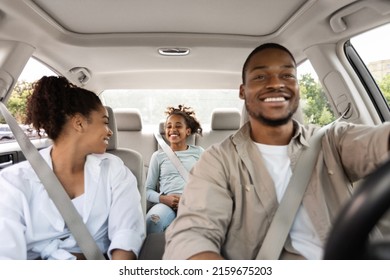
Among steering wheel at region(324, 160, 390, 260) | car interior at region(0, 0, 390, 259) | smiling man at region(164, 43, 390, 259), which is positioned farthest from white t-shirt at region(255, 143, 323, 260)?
steering wheel at region(324, 160, 390, 260)

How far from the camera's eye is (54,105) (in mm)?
994

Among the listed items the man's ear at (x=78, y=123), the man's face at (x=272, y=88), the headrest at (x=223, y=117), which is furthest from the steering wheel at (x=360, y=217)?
the headrest at (x=223, y=117)

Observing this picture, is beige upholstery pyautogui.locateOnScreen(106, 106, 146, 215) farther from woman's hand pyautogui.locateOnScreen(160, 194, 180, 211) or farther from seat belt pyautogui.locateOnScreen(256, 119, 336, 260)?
seat belt pyautogui.locateOnScreen(256, 119, 336, 260)

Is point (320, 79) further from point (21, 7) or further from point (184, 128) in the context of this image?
point (21, 7)

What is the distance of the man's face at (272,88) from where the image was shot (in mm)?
921

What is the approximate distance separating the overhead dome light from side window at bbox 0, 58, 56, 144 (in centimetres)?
48

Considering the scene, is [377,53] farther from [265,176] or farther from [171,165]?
[171,165]

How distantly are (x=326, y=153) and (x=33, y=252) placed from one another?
801mm

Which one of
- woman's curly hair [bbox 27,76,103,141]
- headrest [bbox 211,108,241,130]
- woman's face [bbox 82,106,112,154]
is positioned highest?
headrest [bbox 211,108,241,130]

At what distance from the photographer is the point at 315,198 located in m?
0.83

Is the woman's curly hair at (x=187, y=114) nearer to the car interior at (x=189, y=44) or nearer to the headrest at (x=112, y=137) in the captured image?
the car interior at (x=189, y=44)

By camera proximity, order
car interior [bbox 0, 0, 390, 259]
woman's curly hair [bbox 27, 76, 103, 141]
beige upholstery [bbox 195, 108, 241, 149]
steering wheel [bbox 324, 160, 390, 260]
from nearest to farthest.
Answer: steering wheel [bbox 324, 160, 390, 260] → woman's curly hair [bbox 27, 76, 103, 141] → car interior [bbox 0, 0, 390, 259] → beige upholstery [bbox 195, 108, 241, 149]

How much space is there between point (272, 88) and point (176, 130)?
3.68 ft

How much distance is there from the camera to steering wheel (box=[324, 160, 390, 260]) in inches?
12.5
